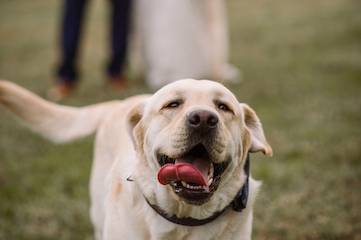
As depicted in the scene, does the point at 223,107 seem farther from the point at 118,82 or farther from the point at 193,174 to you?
the point at 118,82

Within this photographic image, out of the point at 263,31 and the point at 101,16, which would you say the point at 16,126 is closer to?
the point at 263,31

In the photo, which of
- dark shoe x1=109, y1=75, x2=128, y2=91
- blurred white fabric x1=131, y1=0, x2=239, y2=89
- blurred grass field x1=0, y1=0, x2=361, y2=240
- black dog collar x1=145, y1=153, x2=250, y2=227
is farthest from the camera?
blurred white fabric x1=131, y1=0, x2=239, y2=89

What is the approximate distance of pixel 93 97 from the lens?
21.1ft

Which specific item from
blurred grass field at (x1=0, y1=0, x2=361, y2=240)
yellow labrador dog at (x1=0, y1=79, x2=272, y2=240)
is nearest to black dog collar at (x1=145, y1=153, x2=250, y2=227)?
yellow labrador dog at (x1=0, y1=79, x2=272, y2=240)

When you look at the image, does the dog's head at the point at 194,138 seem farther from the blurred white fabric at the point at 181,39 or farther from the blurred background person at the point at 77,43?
the blurred white fabric at the point at 181,39

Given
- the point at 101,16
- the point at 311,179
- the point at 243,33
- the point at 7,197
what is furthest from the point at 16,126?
the point at 101,16

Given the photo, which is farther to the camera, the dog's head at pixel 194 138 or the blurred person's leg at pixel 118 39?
the blurred person's leg at pixel 118 39

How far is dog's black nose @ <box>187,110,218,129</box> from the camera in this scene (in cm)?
210

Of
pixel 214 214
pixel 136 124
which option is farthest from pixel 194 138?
pixel 136 124

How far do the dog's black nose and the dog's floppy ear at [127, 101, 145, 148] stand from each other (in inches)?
17.2

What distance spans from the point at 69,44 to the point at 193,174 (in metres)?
4.79

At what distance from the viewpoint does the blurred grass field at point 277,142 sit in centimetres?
355

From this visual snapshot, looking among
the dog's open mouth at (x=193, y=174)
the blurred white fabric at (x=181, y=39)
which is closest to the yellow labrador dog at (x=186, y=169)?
the dog's open mouth at (x=193, y=174)

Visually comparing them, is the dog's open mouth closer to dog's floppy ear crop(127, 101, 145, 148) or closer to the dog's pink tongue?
the dog's pink tongue
